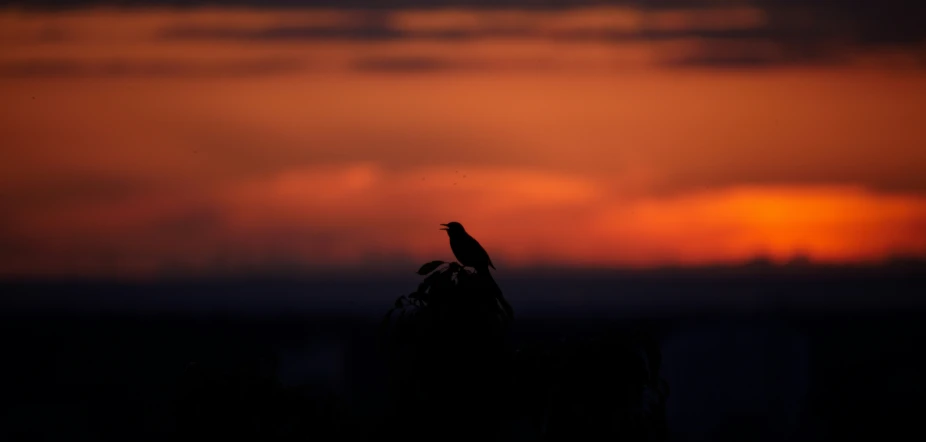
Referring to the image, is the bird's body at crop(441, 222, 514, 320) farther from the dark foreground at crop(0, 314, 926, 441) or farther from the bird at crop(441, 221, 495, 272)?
the dark foreground at crop(0, 314, 926, 441)

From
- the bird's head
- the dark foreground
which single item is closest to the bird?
the bird's head

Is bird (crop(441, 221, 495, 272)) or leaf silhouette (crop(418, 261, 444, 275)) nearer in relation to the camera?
leaf silhouette (crop(418, 261, 444, 275))

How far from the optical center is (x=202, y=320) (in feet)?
167

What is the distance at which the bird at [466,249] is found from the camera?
500 inches

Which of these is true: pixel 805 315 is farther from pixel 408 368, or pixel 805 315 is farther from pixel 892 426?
pixel 408 368

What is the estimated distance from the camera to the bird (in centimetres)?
1270

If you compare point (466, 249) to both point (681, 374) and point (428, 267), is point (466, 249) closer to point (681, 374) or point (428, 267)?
point (428, 267)

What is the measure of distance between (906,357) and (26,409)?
1180 inches

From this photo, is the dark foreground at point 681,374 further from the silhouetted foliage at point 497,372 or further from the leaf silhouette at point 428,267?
the leaf silhouette at point 428,267

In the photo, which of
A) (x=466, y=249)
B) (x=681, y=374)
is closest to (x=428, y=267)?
(x=466, y=249)

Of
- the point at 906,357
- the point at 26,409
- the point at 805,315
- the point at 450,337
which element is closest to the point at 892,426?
the point at 906,357

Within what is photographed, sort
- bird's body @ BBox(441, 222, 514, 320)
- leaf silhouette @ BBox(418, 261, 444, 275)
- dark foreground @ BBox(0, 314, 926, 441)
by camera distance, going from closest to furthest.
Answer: leaf silhouette @ BBox(418, 261, 444, 275)
bird's body @ BBox(441, 222, 514, 320)
dark foreground @ BBox(0, 314, 926, 441)

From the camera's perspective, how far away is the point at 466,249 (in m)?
13.0

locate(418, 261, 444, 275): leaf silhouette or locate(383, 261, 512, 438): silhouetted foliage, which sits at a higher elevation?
locate(418, 261, 444, 275): leaf silhouette
